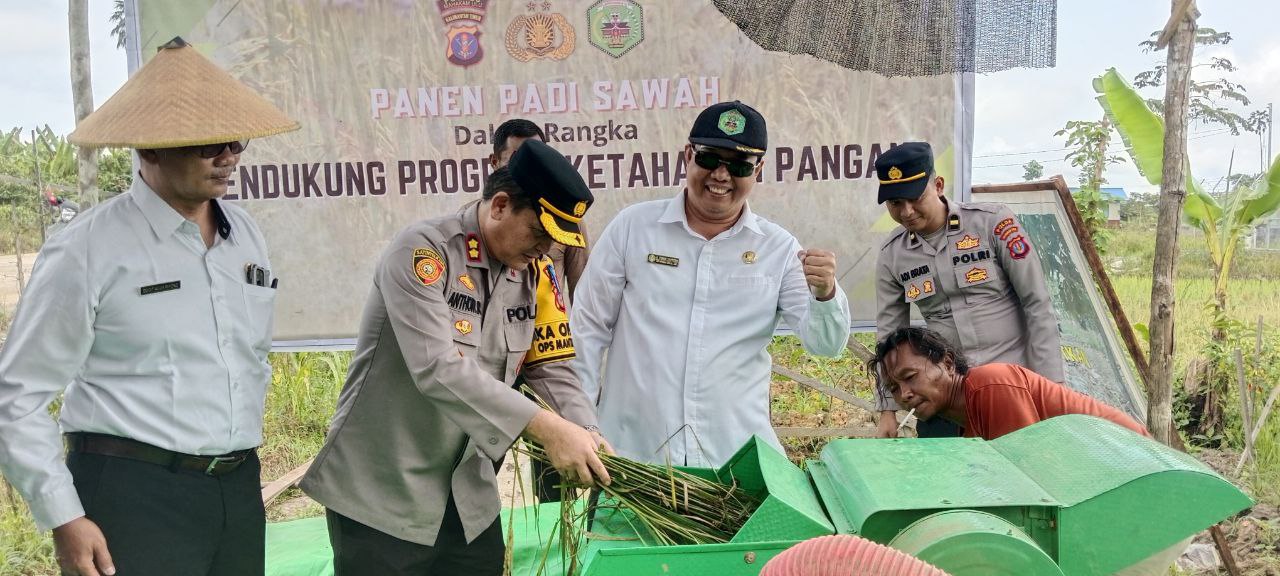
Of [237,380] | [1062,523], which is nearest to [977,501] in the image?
[1062,523]

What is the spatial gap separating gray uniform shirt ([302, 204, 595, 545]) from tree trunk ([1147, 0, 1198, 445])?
9.45 feet

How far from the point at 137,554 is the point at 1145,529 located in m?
2.13

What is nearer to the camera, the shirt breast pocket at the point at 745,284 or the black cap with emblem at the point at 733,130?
the black cap with emblem at the point at 733,130

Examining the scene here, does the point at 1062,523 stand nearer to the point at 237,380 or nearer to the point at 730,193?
the point at 730,193

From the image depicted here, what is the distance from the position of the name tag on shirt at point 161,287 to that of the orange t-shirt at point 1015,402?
2.16m

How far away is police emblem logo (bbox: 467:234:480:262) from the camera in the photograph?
95.0 inches

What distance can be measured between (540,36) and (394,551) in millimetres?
2532

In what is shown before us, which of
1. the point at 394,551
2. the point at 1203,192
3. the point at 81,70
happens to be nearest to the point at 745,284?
the point at 394,551

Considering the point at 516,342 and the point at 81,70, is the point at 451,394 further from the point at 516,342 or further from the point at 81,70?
the point at 81,70

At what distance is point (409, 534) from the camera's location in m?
2.43

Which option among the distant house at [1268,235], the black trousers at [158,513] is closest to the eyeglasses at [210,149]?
the black trousers at [158,513]

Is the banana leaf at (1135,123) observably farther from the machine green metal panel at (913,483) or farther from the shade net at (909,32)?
the machine green metal panel at (913,483)

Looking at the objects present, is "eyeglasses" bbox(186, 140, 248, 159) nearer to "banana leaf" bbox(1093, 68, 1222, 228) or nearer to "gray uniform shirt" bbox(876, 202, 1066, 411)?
"gray uniform shirt" bbox(876, 202, 1066, 411)

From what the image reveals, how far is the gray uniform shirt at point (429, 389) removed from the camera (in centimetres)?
221
